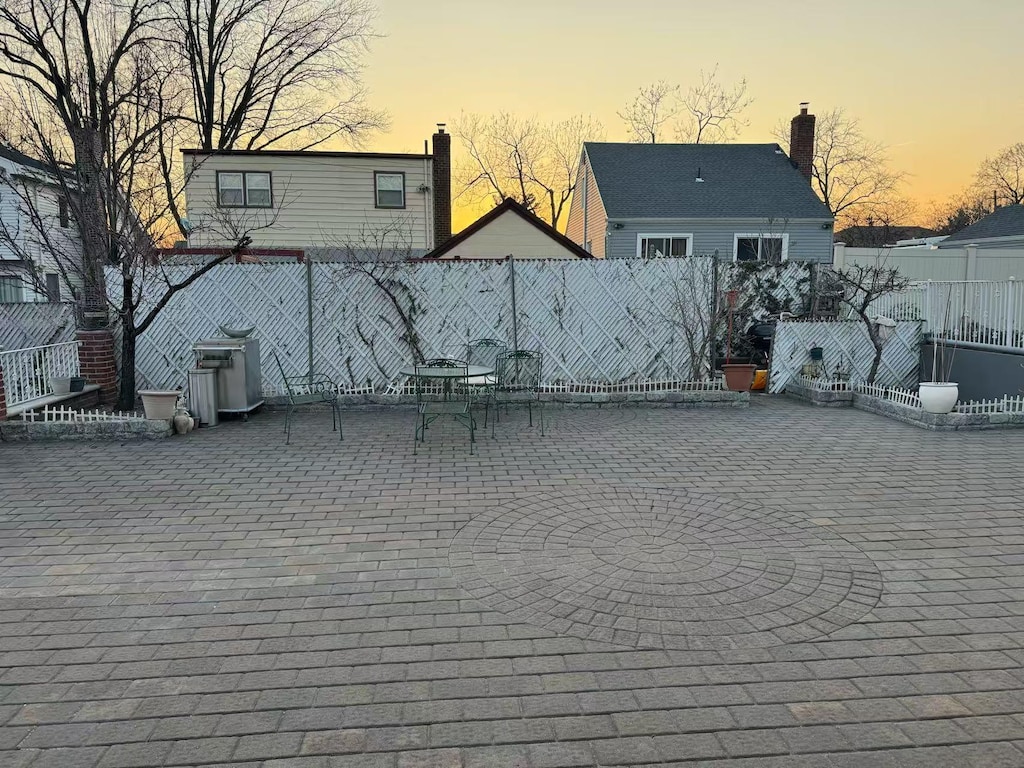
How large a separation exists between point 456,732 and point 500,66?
16.0 metres

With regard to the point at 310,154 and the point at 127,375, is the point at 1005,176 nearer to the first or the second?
the point at 310,154

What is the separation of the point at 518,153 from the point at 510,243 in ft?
50.6

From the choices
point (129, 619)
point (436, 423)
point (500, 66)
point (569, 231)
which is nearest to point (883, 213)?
point (569, 231)

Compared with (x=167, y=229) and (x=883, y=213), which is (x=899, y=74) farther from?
(x=883, y=213)

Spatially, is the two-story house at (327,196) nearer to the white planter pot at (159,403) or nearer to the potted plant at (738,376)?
the potted plant at (738,376)

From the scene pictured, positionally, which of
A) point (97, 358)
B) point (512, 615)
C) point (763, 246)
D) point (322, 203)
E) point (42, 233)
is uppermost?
point (322, 203)

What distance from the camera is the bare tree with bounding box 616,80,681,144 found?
2802cm

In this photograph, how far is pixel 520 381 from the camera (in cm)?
894

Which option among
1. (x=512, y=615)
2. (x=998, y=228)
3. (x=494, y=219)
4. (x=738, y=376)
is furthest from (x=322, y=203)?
(x=998, y=228)

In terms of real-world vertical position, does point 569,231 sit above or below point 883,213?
below

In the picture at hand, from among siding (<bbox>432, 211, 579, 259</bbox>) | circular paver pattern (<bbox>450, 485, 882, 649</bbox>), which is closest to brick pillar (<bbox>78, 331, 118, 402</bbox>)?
circular paver pattern (<bbox>450, 485, 882, 649</bbox>)

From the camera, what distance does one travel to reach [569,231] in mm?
24359

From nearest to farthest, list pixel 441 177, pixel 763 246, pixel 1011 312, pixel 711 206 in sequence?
1. pixel 1011 312
2. pixel 441 177
3. pixel 711 206
4. pixel 763 246

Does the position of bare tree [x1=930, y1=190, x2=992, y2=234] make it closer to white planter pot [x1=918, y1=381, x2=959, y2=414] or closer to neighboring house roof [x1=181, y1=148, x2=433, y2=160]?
neighboring house roof [x1=181, y1=148, x2=433, y2=160]
